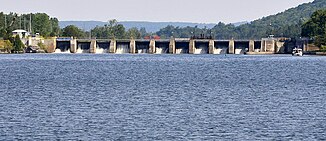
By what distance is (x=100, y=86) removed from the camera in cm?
9456

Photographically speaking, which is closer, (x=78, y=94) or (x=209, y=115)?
(x=209, y=115)

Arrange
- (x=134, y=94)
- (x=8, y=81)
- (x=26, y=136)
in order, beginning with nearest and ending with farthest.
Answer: (x=26, y=136) → (x=134, y=94) → (x=8, y=81)

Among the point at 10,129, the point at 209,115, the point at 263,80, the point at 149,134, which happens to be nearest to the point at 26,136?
the point at 10,129

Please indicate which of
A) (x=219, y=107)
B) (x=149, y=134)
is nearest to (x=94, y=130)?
(x=149, y=134)

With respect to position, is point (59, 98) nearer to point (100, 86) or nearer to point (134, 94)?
point (134, 94)

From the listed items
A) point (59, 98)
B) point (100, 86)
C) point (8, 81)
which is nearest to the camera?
point (59, 98)

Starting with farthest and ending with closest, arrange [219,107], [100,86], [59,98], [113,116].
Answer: [100,86]
[59,98]
[219,107]
[113,116]

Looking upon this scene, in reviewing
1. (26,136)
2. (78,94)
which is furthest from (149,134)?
(78,94)

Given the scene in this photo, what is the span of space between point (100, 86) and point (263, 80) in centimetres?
2468

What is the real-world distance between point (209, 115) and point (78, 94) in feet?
72.7

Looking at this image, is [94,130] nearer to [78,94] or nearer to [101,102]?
[101,102]

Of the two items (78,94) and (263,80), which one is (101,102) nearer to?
(78,94)

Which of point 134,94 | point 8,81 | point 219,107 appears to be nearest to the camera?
point 219,107

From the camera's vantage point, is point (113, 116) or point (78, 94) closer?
point (113, 116)
